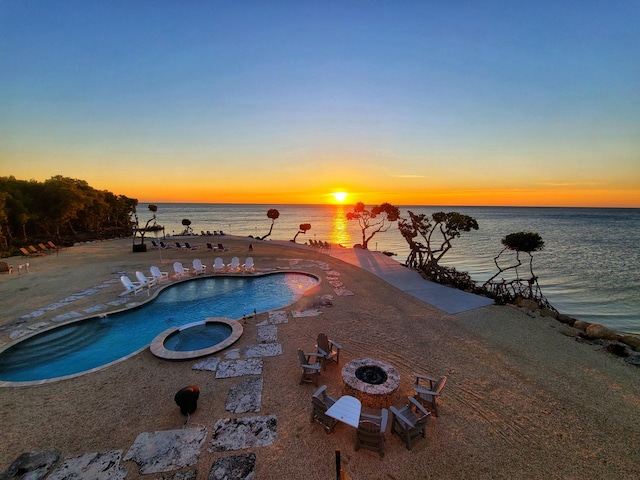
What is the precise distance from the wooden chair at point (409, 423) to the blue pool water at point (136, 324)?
24.4 ft

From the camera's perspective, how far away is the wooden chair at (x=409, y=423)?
16.2ft

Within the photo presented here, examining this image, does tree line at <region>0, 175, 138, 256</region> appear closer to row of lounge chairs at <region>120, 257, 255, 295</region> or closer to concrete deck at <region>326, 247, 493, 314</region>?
row of lounge chairs at <region>120, 257, 255, 295</region>

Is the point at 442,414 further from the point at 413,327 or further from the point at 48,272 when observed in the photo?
the point at 48,272

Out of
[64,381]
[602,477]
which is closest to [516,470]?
[602,477]

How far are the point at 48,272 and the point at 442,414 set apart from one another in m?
21.9

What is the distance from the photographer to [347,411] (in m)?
4.95

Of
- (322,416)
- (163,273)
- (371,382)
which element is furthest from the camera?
(163,273)

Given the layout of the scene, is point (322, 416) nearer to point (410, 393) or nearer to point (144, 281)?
point (410, 393)

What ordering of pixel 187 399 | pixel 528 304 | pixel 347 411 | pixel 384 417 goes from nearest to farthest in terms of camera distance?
pixel 347 411, pixel 384 417, pixel 187 399, pixel 528 304

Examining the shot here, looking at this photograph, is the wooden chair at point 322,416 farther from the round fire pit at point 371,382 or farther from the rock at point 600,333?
the rock at point 600,333

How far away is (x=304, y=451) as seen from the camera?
4.87m

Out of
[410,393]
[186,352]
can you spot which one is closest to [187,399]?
[186,352]

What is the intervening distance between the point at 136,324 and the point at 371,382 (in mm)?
9319

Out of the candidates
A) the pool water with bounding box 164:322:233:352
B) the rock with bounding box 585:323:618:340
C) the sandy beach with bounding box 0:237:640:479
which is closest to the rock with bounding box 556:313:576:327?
the sandy beach with bounding box 0:237:640:479
